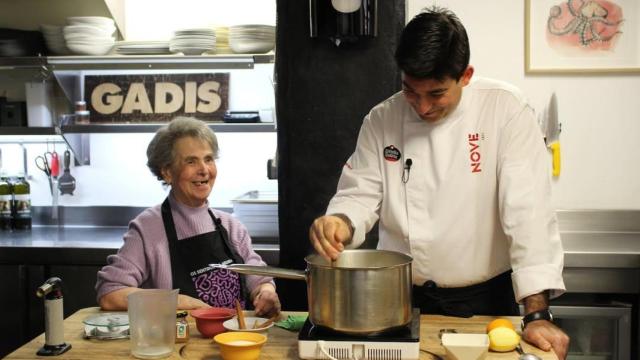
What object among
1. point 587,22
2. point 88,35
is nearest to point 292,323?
point 88,35

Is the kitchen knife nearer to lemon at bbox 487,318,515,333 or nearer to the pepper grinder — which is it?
lemon at bbox 487,318,515,333

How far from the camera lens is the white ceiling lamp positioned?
8.67 ft

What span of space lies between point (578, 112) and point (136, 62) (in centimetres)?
235

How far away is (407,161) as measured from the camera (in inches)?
94.0

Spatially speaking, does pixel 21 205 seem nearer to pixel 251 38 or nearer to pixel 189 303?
pixel 251 38

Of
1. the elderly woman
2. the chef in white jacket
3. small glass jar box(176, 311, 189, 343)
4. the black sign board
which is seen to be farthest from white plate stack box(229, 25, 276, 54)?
small glass jar box(176, 311, 189, 343)

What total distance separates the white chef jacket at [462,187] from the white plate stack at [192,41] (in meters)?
1.92

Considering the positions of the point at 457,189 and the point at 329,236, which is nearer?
the point at 329,236

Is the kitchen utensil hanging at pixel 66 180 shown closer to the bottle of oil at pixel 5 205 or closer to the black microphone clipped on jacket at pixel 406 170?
the bottle of oil at pixel 5 205

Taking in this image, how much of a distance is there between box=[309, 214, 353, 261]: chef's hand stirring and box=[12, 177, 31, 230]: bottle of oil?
2790 mm

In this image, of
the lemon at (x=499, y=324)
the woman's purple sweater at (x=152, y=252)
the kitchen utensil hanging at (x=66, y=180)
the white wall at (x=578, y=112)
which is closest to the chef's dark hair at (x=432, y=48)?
the lemon at (x=499, y=324)

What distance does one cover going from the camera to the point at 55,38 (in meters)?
4.24

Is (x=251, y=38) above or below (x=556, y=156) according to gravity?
above

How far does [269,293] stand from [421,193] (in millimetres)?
578
